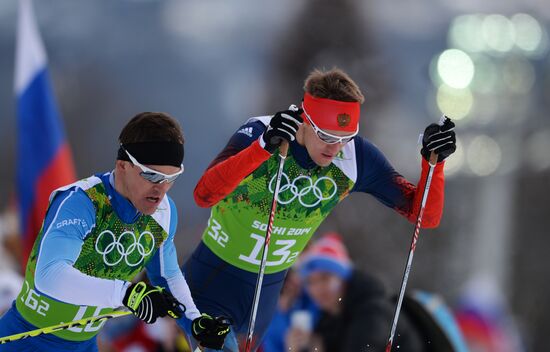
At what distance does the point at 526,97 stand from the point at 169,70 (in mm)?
18961

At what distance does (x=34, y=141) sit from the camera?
8.65 metres

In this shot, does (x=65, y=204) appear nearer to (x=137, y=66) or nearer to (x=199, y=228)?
(x=199, y=228)

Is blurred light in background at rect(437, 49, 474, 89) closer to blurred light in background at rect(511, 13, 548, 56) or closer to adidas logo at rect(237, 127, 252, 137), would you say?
blurred light in background at rect(511, 13, 548, 56)

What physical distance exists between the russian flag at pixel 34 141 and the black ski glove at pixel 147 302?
4.05m

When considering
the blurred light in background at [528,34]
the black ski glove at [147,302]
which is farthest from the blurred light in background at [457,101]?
the black ski glove at [147,302]

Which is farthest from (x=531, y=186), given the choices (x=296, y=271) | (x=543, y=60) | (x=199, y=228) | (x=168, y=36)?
(x=296, y=271)

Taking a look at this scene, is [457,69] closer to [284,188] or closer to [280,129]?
[284,188]

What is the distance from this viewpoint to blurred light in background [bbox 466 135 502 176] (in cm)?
2836

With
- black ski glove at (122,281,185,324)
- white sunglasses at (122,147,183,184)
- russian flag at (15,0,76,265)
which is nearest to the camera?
black ski glove at (122,281,185,324)

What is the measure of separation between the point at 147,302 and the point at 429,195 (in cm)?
189

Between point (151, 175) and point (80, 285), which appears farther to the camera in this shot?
point (151, 175)

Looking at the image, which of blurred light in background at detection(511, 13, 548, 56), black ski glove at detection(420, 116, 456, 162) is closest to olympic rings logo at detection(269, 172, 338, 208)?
black ski glove at detection(420, 116, 456, 162)

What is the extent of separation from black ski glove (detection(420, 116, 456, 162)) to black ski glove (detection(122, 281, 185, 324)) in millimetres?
1684

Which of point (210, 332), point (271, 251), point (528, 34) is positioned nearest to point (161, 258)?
point (210, 332)
